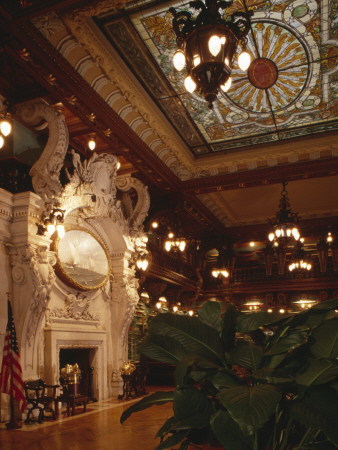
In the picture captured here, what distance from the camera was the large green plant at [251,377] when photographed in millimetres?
1253

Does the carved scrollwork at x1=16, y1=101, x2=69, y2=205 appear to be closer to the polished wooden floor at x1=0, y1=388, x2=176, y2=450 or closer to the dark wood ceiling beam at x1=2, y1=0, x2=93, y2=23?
the dark wood ceiling beam at x1=2, y1=0, x2=93, y2=23

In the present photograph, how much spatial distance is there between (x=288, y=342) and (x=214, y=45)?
3.06 m

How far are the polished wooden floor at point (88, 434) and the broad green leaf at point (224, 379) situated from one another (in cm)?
400

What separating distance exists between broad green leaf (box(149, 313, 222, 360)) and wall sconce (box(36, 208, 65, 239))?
593cm

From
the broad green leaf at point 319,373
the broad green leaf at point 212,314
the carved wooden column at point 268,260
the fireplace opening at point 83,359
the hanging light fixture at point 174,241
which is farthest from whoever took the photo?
the carved wooden column at point 268,260

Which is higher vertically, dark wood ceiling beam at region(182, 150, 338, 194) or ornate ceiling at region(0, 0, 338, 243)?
ornate ceiling at region(0, 0, 338, 243)

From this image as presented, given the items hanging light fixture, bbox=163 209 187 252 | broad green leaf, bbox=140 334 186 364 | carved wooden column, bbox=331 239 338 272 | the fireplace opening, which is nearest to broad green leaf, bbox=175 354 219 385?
broad green leaf, bbox=140 334 186 364

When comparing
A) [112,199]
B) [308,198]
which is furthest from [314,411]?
[308,198]

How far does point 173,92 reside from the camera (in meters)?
8.14

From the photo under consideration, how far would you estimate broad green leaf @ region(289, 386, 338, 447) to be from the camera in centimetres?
121

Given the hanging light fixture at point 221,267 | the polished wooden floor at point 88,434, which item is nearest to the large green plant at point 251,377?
the polished wooden floor at point 88,434

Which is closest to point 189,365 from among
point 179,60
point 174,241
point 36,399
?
point 179,60

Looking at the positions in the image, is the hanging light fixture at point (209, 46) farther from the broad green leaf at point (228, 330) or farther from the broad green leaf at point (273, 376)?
the broad green leaf at point (273, 376)

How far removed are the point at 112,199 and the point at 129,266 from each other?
6.11 ft
